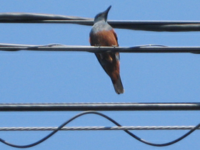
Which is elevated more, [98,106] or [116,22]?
[116,22]

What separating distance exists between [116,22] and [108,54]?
1890 mm

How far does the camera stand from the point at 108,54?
23.4 feet

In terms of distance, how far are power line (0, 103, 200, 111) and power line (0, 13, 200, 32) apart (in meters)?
0.80

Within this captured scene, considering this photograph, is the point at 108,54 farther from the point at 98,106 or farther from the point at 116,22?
the point at 98,106

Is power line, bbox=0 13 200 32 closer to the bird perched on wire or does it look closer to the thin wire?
the thin wire

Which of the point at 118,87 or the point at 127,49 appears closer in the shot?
the point at 127,49

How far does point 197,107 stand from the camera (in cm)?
461

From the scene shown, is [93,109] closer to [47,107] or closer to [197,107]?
[47,107]

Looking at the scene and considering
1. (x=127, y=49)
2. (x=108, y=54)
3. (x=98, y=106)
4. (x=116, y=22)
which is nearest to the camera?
(x=98, y=106)

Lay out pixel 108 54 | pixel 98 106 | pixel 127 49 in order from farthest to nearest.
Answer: pixel 108 54, pixel 127 49, pixel 98 106

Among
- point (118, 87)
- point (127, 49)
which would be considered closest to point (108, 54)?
point (118, 87)

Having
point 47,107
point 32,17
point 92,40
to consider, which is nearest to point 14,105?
point 47,107

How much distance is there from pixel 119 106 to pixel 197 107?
56 centimetres

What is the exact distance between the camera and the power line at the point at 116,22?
516cm
